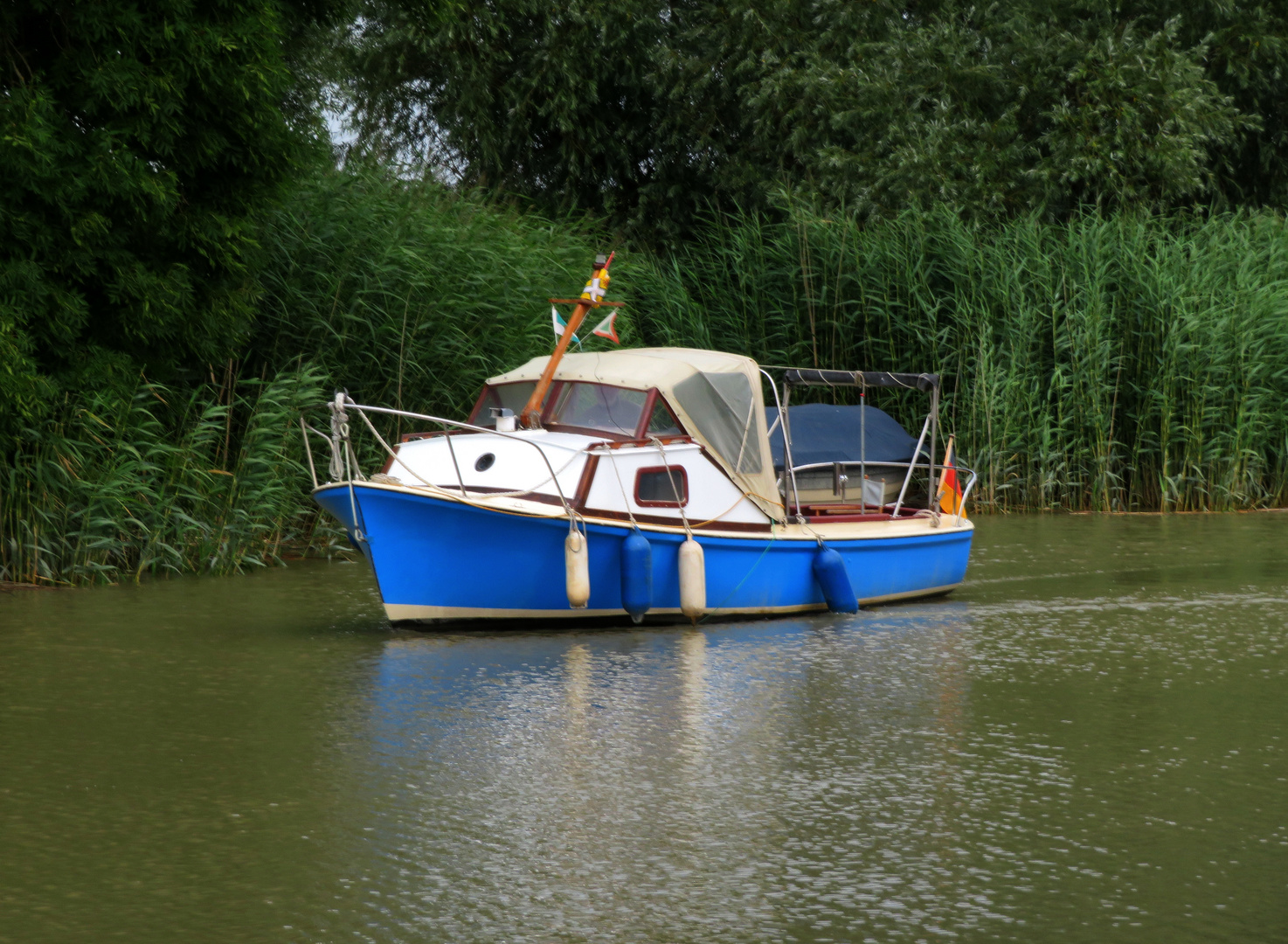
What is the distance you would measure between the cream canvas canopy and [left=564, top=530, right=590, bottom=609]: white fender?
4.82 ft

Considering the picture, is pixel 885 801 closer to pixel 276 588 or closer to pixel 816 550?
pixel 816 550

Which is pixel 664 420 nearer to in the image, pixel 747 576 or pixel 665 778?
pixel 747 576

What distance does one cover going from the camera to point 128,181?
11.9 m

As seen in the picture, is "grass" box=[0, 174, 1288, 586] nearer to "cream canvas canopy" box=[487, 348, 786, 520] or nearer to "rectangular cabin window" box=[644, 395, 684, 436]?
"cream canvas canopy" box=[487, 348, 786, 520]

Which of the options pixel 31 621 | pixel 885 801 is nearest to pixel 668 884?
pixel 885 801

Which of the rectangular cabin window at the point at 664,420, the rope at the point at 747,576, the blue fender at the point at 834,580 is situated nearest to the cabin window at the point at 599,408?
the rectangular cabin window at the point at 664,420

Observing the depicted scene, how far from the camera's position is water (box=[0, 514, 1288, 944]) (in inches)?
188

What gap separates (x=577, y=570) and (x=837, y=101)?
16092mm

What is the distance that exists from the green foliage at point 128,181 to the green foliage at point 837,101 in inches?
326

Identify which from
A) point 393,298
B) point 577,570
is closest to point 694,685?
point 577,570

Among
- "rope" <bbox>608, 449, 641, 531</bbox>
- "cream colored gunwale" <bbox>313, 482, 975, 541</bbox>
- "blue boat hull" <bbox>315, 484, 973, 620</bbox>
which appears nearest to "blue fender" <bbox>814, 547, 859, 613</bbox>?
"cream colored gunwale" <bbox>313, 482, 975, 541</bbox>

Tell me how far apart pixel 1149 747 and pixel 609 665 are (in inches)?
124

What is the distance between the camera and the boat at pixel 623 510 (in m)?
9.71

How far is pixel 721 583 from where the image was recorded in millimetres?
10594
